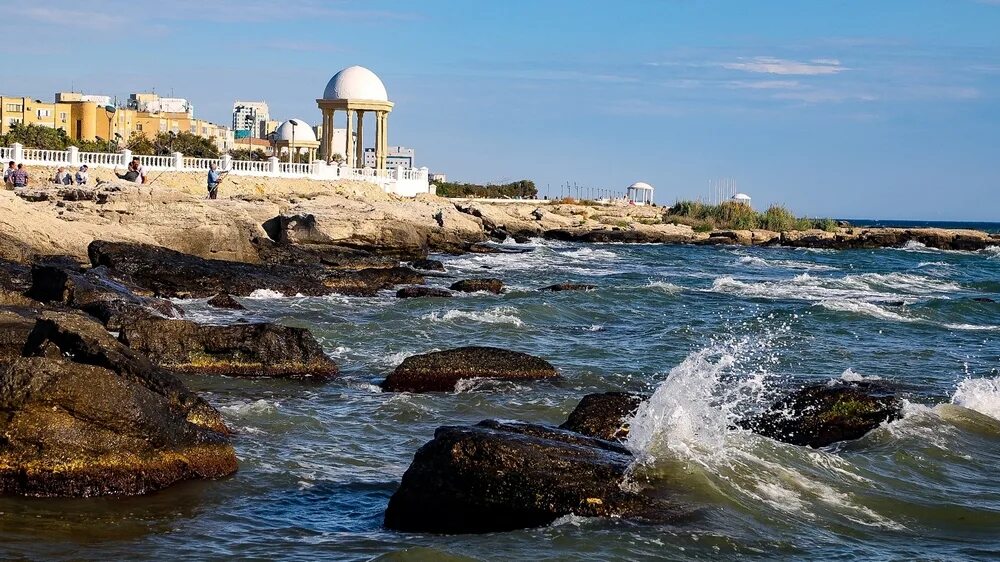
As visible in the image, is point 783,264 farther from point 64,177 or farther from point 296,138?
point 296,138

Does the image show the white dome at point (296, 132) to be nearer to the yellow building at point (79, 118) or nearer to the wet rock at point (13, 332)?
the yellow building at point (79, 118)

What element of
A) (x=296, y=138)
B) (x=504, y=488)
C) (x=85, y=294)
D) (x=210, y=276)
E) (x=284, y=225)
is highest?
(x=296, y=138)

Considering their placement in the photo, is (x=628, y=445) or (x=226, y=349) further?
(x=226, y=349)

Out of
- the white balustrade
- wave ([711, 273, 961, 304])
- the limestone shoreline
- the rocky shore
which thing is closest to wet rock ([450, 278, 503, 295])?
the rocky shore

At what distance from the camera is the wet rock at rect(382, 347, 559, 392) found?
48.0 ft

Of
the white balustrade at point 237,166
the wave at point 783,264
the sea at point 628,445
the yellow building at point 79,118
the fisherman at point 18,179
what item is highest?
the yellow building at point 79,118

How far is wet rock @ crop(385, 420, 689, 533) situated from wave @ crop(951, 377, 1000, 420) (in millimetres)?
6418

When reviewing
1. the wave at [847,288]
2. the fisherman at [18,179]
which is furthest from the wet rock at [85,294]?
the wave at [847,288]

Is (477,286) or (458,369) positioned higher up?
(477,286)

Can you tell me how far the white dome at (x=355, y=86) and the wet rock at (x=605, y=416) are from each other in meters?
60.4

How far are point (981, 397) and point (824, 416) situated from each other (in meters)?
2.69

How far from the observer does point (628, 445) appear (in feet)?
31.8

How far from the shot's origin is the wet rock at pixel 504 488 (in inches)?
319

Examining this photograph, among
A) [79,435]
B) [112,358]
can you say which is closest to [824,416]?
[112,358]
